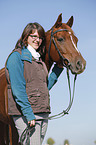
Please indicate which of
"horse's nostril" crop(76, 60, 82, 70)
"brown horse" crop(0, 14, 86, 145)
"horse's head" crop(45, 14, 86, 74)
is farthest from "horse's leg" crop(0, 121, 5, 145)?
"horse's nostril" crop(76, 60, 82, 70)

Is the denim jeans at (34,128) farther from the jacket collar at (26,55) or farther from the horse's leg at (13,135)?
the jacket collar at (26,55)

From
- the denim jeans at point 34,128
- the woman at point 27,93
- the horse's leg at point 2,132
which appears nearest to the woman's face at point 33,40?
the woman at point 27,93

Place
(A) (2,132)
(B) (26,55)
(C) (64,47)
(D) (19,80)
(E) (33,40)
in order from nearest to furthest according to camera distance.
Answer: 1. (D) (19,80)
2. (B) (26,55)
3. (E) (33,40)
4. (C) (64,47)
5. (A) (2,132)

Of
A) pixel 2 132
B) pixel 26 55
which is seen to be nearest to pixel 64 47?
pixel 26 55

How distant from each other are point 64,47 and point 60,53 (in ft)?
0.37

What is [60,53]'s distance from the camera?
4.07 metres

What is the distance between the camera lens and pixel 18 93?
3361 millimetres

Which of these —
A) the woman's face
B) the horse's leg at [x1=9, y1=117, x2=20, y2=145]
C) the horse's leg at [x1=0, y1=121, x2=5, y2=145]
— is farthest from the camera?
the horse's leg at [x1=0, y1=121, x2=5, y2=145]

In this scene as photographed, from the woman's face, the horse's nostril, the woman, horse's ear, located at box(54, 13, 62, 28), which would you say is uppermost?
horse's ear, located at box(54, 13, 62, 28)

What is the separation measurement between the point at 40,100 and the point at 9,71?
1.86 ft

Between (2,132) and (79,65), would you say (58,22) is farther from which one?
(2,132)

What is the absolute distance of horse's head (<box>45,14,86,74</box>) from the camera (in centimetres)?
378

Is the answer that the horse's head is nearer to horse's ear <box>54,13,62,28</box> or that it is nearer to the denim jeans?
horse's ear <box>54,13,62,28</box>

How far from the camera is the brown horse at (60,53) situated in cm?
380
